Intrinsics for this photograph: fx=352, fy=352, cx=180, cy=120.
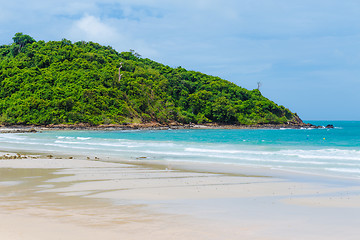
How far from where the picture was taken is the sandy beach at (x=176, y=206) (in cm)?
650

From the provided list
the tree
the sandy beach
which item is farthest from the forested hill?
the sandy beach

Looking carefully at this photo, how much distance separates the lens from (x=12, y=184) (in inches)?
475

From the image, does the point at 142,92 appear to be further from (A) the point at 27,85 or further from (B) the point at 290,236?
(B) the point at 290,236

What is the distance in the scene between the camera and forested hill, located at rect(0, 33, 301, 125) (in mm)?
92438

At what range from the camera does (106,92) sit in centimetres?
10244

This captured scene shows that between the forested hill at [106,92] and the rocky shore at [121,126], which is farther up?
the forested hill at [106,92]

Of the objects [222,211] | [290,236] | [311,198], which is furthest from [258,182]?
[290,236]

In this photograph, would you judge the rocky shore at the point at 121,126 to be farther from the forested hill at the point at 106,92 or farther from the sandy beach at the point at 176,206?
the sandy beach at the point at 176,206

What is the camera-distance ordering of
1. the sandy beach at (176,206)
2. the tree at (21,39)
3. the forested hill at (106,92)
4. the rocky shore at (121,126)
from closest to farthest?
the sandy beach at (176,206) < the rocky shore at (121,126) < the forested hill at (106,92) < the tree at (21,39)

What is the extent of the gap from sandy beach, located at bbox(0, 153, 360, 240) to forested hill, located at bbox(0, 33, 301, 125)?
80.5 metres

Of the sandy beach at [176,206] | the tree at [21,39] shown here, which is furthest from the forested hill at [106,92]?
the sandy beach at [176,206]

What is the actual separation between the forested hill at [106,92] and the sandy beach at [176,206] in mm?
80534

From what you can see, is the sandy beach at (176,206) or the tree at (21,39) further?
the tree at (21,39)

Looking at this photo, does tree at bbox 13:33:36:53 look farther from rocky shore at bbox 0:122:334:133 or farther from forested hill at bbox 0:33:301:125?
rocky shore at bbox 0:122:334:133
